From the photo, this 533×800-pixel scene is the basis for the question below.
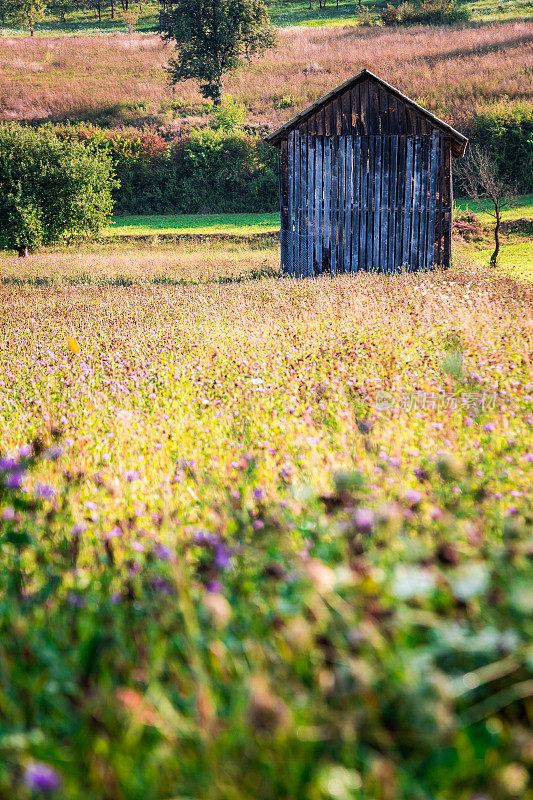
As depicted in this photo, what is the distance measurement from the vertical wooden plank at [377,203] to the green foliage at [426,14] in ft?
188

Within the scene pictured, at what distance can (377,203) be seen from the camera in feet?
50.9

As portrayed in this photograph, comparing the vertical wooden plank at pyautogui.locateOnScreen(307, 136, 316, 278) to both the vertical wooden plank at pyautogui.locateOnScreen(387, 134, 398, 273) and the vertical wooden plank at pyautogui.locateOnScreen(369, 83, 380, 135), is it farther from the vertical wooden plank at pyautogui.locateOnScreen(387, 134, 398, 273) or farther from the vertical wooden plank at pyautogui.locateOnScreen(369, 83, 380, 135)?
the vertical wooden plank at pyautogui.locateOnScreen(387, 134, 398, 273)

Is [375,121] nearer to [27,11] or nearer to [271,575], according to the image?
[271,575]

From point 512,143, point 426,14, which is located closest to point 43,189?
point 512,143

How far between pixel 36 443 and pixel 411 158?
13.9 meters

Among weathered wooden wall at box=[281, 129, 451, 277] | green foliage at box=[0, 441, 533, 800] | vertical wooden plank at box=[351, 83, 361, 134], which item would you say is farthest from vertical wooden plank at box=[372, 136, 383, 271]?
green foliage at box=[0, 441, 533, 800]

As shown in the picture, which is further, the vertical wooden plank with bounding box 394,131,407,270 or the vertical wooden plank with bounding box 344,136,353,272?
the vertical wooden plank with bounding box 344,136,353,272

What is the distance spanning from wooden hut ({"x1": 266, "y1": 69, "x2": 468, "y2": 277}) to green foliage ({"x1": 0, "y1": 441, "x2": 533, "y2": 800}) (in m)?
14.3

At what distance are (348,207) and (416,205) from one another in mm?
1733

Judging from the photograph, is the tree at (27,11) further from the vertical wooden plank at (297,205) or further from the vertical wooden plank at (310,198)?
the vertical wooden plank at (310,198)

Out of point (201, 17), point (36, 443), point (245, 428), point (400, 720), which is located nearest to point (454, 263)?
point (245, 428)

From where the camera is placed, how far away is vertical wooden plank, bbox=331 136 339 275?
1529cm

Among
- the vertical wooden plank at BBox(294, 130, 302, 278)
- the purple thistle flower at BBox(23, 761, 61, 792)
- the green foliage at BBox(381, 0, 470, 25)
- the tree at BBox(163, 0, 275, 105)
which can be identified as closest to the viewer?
the purple thistle flower at BBox(23, 761, 61, 792)

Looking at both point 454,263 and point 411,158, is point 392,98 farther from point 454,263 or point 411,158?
point 454,263
